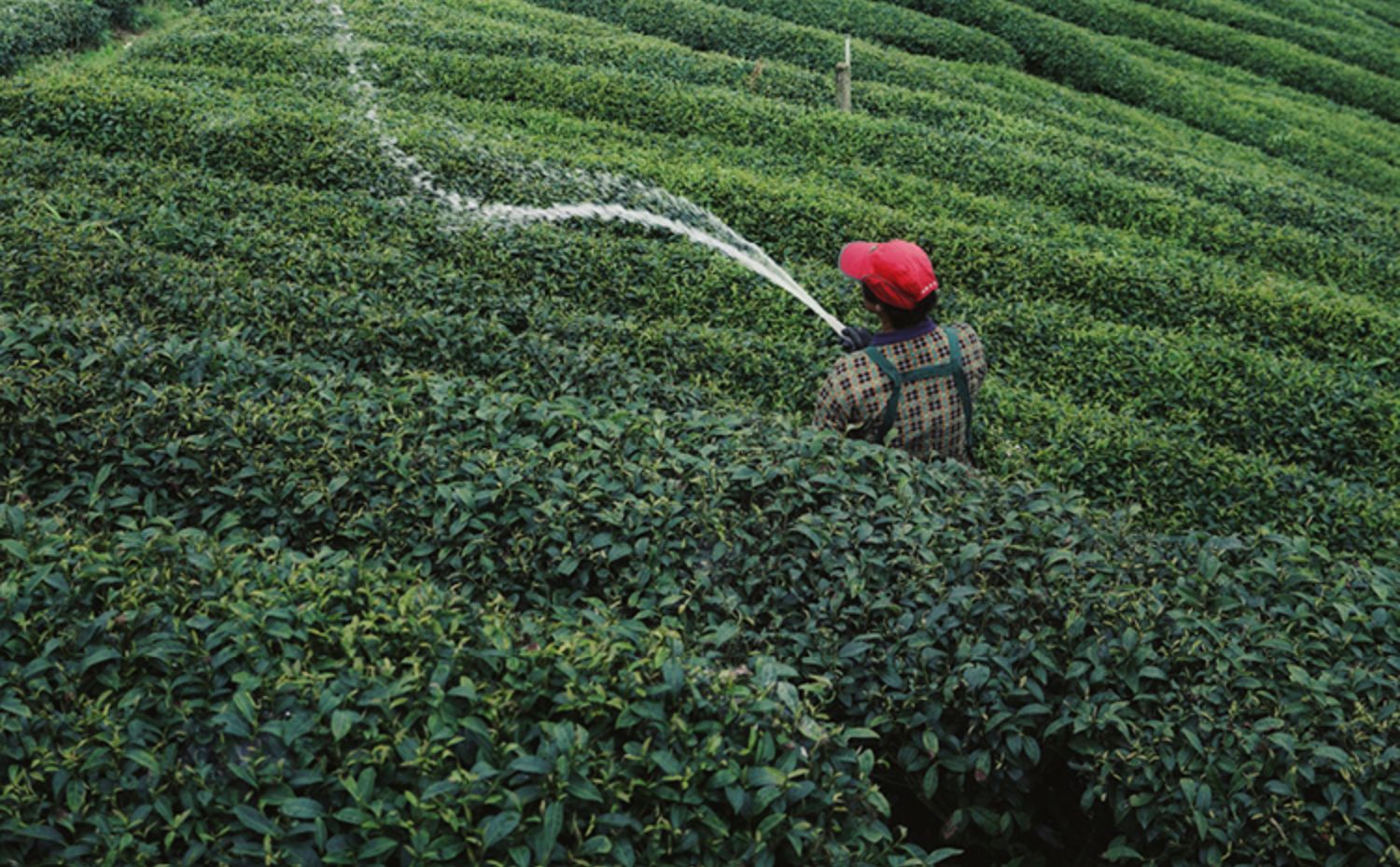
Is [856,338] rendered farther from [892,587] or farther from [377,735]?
[377,735]

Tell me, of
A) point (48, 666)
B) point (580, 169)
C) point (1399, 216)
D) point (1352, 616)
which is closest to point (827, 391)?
point (1352, 616)

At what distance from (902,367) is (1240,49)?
20.4 metres

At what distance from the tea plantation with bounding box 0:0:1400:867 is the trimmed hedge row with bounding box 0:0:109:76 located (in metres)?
5.01

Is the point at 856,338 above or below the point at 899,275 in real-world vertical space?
below

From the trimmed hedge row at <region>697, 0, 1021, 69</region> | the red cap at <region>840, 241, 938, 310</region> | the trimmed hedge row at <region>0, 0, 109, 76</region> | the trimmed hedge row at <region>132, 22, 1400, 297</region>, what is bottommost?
the trimmed hedge row at <region>0, 0, 109, 76</region>

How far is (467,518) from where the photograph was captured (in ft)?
13.5

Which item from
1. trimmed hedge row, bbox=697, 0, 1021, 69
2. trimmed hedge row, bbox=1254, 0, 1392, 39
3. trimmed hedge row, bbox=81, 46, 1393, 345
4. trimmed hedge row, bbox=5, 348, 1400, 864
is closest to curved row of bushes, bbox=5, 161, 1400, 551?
trimmed hedge row, bbox=5, 348, 1400, 864

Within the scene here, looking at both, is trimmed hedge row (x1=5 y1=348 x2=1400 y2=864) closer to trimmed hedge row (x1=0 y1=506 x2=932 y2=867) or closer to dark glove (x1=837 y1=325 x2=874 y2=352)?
trimmed hedge row (x1=0 y1=506 x2=932 y2=867)

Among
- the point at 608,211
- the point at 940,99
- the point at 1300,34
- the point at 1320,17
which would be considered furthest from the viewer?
the point at 1320,17

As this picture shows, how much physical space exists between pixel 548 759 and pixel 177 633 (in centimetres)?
130

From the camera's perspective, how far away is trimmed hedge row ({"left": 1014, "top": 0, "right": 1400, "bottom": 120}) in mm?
20578

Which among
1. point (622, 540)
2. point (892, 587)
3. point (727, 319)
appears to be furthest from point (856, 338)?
point (727, 319)

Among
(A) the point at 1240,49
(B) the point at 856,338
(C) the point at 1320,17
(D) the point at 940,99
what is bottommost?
(D) the point at 940,99

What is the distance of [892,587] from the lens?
392cm
